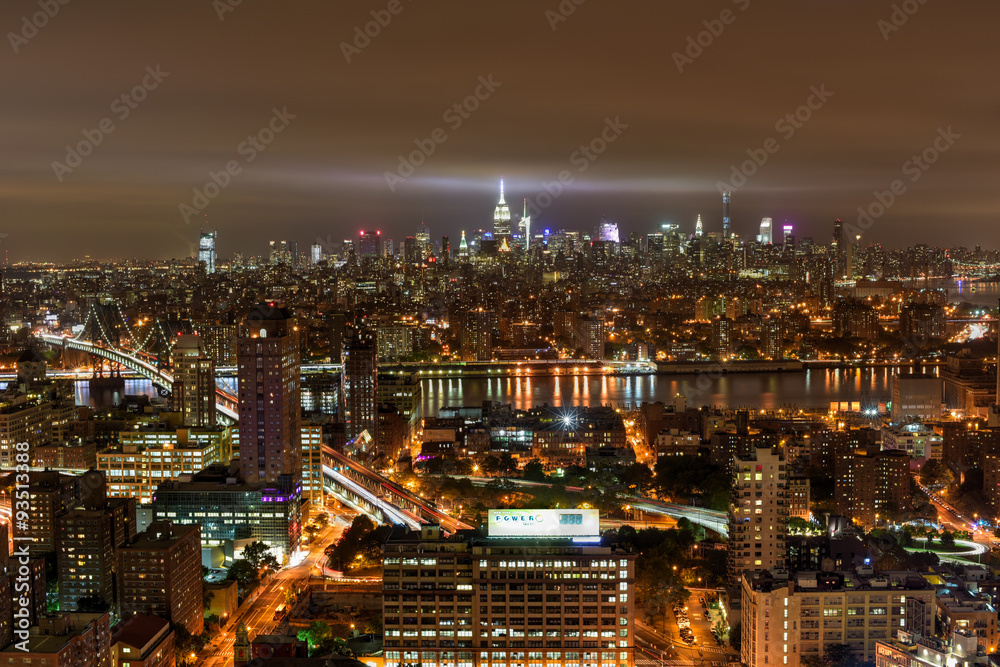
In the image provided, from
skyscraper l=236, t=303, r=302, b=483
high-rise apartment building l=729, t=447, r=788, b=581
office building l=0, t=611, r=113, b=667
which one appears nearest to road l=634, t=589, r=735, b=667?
high-rise apartment building l=729, t=447, r=788, b=581

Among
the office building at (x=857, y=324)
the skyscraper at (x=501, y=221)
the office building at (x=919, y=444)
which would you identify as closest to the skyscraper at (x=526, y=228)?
the skyscraper at (x=501, y=221)

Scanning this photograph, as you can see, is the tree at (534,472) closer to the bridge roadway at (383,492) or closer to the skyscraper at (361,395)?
the bridge roadway at (383,492)

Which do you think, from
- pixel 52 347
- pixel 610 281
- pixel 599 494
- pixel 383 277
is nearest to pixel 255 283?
pixel 383 277

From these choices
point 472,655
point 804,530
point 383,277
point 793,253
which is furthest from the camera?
point 793,253

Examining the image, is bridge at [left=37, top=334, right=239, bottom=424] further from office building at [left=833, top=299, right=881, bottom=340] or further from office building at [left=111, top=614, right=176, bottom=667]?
office building at [left=833, top=299, right=881, bottom=340]

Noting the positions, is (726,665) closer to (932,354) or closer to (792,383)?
(792,383)

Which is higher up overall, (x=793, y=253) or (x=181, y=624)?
(x=793, y=253)

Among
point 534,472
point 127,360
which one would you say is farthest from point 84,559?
point 127,360
